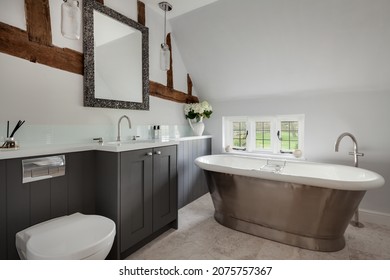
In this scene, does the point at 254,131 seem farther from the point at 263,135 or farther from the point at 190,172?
the point at 190,172

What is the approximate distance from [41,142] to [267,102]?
9.19ft

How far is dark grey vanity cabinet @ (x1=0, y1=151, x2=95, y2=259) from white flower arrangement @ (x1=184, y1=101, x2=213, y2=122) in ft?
6.03

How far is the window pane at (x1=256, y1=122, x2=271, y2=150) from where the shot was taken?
3258 mm

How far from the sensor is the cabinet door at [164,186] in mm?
2027

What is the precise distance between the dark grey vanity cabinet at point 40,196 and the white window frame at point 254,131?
2.32 metres

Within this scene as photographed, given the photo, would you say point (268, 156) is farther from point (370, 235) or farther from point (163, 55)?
point (163, 55)

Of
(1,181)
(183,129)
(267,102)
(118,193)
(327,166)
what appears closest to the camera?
(1,181)

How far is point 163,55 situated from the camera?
2.51 metres

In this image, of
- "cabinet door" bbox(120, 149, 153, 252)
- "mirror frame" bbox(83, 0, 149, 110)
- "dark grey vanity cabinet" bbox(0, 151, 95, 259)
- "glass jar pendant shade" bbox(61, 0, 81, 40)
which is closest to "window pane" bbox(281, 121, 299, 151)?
"cabinet door" bbox(120, 149, 153, 252)

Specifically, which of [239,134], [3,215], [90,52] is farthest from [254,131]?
[3,215]

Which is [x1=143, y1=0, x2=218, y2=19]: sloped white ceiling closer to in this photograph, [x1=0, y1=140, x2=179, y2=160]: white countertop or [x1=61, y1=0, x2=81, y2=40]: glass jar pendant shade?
[x1=61, y1=0, x2=81, y2=40]: glass jar pendant shade

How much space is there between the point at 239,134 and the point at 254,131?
0.27m

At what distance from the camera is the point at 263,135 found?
3307 millimetres
